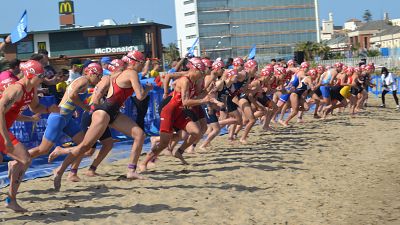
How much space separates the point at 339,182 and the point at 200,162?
2705 millimetres

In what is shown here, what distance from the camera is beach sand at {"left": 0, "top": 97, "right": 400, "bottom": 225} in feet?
23.6

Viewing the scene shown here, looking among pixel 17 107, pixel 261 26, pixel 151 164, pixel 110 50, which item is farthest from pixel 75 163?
pixel 261 26

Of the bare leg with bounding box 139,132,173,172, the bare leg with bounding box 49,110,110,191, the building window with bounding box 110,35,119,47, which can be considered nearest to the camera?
the bare leg with bounding box 49,110,110,191

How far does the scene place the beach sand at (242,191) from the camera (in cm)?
720

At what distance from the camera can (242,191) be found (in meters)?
8.63

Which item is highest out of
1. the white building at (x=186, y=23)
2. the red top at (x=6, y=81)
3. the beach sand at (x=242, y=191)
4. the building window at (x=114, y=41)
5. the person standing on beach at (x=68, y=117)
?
the white building at (x=186, y=23)

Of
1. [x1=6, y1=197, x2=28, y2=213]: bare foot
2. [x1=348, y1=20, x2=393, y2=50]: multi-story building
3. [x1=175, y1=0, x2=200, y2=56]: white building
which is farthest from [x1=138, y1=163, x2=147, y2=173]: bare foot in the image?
[x1=348, y1=20, x2=393, y2=50]: multi-story building

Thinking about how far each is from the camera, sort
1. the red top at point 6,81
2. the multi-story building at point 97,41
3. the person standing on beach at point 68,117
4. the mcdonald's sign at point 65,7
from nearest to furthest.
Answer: the red top at point 6,81
the person standing on beach at point 68,117
the multi-story building at point 97,41
the mcdonald's sign at point 65,7

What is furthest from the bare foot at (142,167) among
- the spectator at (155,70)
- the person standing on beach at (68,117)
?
the spectator at (155,70)

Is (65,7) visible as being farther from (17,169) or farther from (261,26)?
(17,169)

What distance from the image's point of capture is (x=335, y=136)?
15570 millimetres

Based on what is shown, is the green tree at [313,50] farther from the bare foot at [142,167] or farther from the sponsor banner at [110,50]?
the bare foot at [142,167]

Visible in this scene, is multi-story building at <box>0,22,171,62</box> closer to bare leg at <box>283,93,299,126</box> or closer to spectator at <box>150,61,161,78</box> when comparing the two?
bare leg at <box>283,93,299,126</box>

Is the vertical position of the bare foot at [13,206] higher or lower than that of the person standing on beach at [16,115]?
lower
